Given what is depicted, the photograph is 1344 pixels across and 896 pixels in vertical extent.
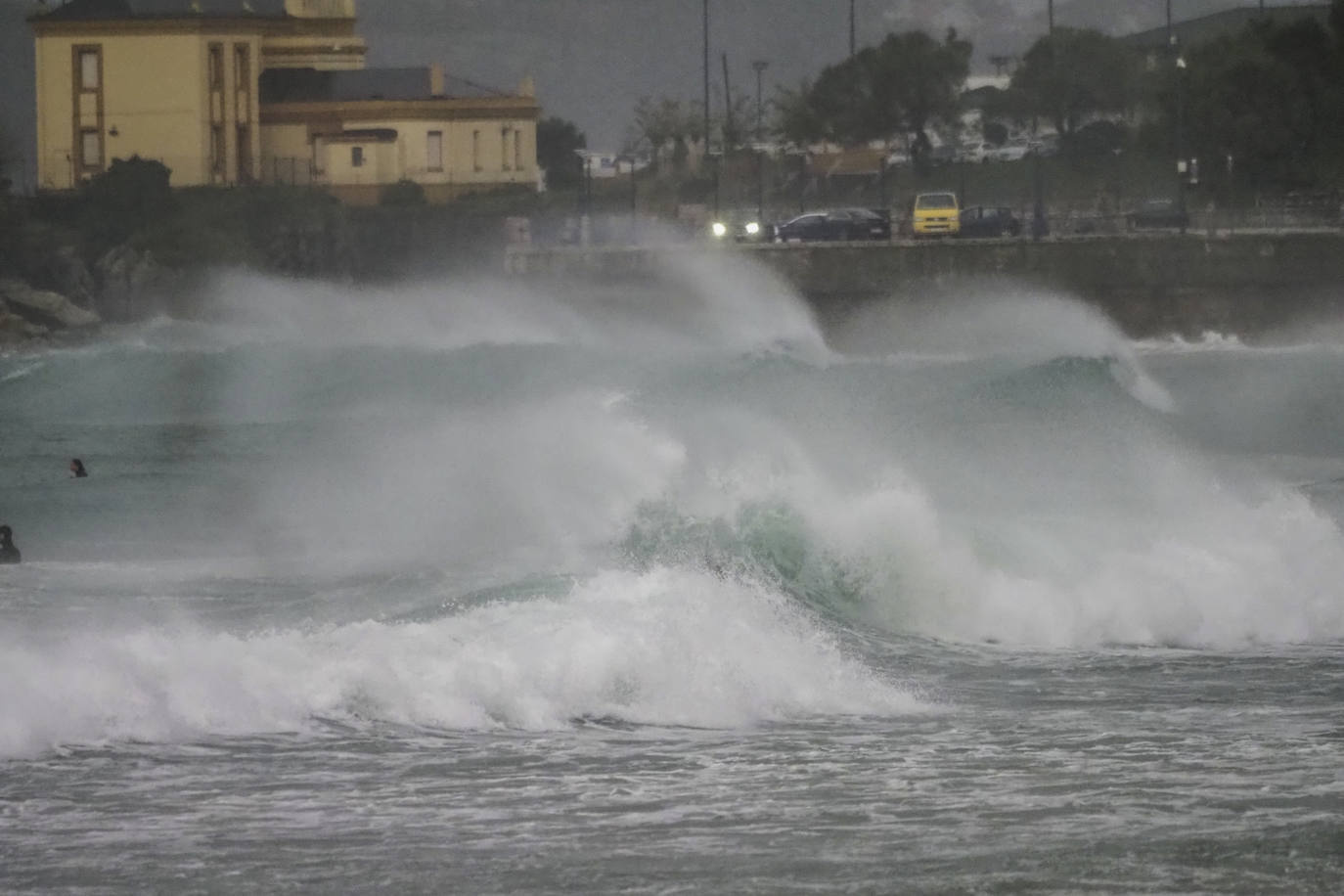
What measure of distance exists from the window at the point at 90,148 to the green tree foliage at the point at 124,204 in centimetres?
540

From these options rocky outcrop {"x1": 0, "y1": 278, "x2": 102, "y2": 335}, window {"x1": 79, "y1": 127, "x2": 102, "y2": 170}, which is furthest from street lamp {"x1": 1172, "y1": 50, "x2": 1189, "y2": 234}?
window {"x1": 79, "y1": 127, "x2": 102, "y2": 170}

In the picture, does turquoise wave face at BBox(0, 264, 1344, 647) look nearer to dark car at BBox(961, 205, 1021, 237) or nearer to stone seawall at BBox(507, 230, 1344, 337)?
stone seawall at BBox(507, 230, 1344, 337)

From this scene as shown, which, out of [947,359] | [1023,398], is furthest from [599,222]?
[1023,398]

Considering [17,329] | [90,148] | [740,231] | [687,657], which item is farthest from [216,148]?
[687,657]

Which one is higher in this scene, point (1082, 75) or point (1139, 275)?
point (1082, 75)

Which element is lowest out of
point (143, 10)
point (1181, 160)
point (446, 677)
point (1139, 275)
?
point (446, 677)

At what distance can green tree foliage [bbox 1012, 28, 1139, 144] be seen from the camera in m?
97.2

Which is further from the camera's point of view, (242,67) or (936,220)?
(242,67)

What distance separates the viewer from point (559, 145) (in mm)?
113562

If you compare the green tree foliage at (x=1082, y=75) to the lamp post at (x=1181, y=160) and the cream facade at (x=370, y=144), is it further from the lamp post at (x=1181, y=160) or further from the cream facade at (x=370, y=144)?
the lamp post at (x=1181, y=160)

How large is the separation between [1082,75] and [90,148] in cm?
4140

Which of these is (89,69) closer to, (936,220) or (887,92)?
(887,92)

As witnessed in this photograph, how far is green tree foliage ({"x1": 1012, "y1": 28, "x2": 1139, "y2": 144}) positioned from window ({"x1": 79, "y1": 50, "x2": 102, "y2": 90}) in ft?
126

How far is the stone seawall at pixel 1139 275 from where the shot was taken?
153ft
